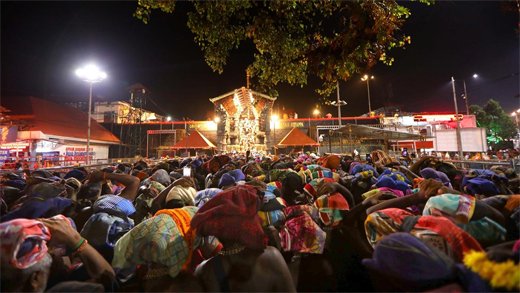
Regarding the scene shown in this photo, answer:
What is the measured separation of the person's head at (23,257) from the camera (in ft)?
4.00

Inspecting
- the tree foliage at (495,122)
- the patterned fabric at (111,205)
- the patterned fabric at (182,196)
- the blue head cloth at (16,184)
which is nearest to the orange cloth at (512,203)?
the patterned fabric at (182,196)

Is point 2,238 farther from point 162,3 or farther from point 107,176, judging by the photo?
point 162,3

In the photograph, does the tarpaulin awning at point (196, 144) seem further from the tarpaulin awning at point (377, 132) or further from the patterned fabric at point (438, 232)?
the patterned fabric at point (438, 232)

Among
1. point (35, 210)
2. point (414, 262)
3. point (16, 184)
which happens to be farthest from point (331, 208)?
point (16, 184)

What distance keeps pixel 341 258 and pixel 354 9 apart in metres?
3.73

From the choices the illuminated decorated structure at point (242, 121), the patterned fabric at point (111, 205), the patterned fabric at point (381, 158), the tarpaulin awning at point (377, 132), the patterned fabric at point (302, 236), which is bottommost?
the patterned fabric at point (302, 236)

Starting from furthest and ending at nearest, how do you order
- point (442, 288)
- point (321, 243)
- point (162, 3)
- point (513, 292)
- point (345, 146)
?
point (345, 146) < point (162, 3) < point (321, 243) < point (442, 288) < point (513, 292)

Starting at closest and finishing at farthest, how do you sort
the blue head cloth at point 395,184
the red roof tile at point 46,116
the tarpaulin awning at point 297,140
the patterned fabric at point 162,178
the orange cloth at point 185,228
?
1. the orange cloth at point 185,228
2. the blue head cloth at point 395,184
3. the patterned fabric at point 162,178
4. the red roof tile at point 46,116
5. the tarpaulin awning at point 297,140

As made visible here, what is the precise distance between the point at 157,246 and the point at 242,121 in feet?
73.9

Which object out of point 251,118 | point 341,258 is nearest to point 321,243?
point 341,258

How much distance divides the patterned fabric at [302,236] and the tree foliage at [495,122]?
51.9 m

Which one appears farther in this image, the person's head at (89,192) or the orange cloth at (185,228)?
the person's head at (89,192)

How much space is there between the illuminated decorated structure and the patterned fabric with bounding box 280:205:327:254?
65.0ft

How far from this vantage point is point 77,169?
502cm
